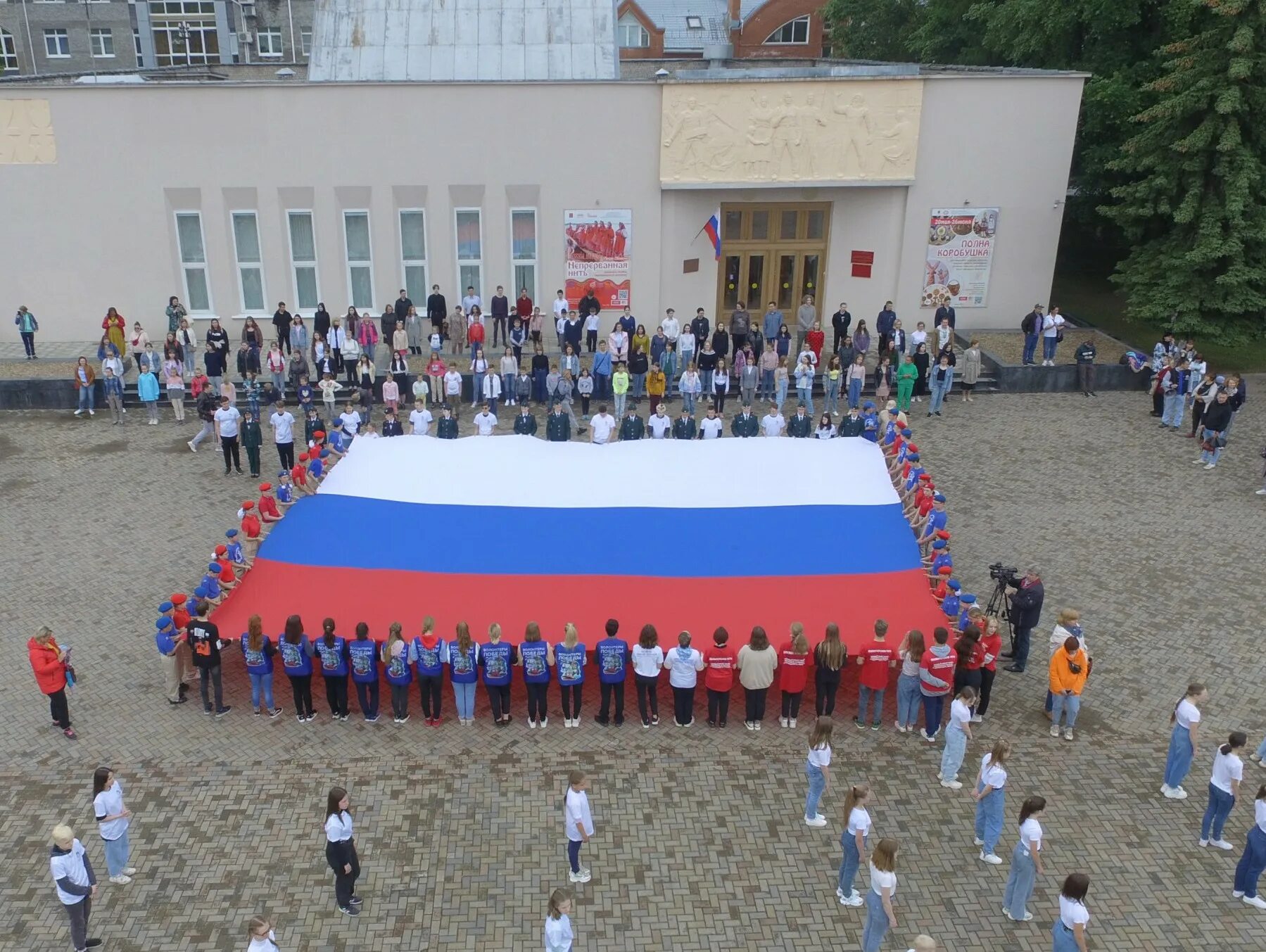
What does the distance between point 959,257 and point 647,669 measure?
56.0ft

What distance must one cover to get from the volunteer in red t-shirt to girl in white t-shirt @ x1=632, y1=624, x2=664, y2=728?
2080mm

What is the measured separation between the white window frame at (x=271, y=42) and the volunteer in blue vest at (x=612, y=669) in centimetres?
4793

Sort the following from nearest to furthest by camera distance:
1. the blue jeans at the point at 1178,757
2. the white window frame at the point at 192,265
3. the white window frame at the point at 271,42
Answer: the blue jeans at the point at 1178,757 → the white window frame at the point at 192,265 → the white window frame at the point at 271,42

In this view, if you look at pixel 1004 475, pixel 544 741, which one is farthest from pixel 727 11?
pixel 544 741

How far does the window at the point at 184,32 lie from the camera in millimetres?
49469

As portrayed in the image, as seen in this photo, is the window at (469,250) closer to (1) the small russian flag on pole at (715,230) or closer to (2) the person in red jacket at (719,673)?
(1) the small russian flag on pole at (715,230)

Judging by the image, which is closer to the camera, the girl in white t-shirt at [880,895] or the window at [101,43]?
the girl in white t-shirt at [880,895]

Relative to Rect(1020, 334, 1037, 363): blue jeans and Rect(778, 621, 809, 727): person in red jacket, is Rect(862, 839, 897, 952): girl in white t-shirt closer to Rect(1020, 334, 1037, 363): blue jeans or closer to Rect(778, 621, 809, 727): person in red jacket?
Rect(778, 621, 809, 727): person in red jacket

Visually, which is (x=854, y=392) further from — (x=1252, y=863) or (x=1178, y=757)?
(x=1252, y=863)

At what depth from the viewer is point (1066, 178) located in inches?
952

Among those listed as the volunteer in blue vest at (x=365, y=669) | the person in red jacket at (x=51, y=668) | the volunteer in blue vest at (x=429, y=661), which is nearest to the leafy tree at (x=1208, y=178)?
the volunteer in blue vest at (x=429, y=661)

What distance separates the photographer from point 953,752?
1013 cm

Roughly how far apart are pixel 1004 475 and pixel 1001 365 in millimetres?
5156

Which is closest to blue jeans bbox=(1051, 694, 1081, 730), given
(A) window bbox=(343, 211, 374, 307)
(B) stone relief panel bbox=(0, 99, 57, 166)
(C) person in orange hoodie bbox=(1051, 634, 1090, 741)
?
(C) person in orange hoodie bbox=(1051, 634, 1090, 741)
